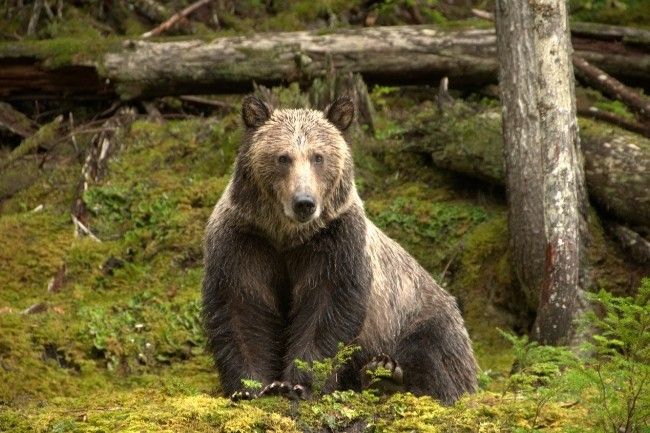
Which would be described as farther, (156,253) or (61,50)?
(61,50)

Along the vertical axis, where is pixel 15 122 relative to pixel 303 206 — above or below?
below

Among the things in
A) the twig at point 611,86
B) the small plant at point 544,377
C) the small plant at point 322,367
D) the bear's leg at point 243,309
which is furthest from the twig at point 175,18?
Result: the small plant at point 544,377

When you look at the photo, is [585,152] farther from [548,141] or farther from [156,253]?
[156,253]

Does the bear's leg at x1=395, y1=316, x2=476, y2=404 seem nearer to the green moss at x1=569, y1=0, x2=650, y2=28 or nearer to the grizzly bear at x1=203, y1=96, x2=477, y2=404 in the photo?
the grizzly bear at x1=203, y1=96, x2=477, y2=404

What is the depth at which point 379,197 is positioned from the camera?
12.1 m

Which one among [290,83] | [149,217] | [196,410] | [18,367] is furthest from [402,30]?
[196,410]

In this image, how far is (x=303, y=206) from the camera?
23.6ft

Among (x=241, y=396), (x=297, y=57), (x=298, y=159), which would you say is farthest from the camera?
(x=297, y=57)

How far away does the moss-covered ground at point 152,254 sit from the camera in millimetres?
9844

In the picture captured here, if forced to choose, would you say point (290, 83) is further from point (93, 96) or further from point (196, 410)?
point (196, 410)

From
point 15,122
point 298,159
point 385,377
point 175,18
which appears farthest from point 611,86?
point 15,122

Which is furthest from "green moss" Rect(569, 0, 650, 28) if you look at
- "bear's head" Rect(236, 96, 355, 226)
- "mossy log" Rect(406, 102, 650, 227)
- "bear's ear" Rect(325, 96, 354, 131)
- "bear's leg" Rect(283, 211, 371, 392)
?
"bear's leg" Rect(283, 211, 371, 392)

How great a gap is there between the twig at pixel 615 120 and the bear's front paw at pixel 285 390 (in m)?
5.92

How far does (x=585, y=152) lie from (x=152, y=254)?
4.39 metres
